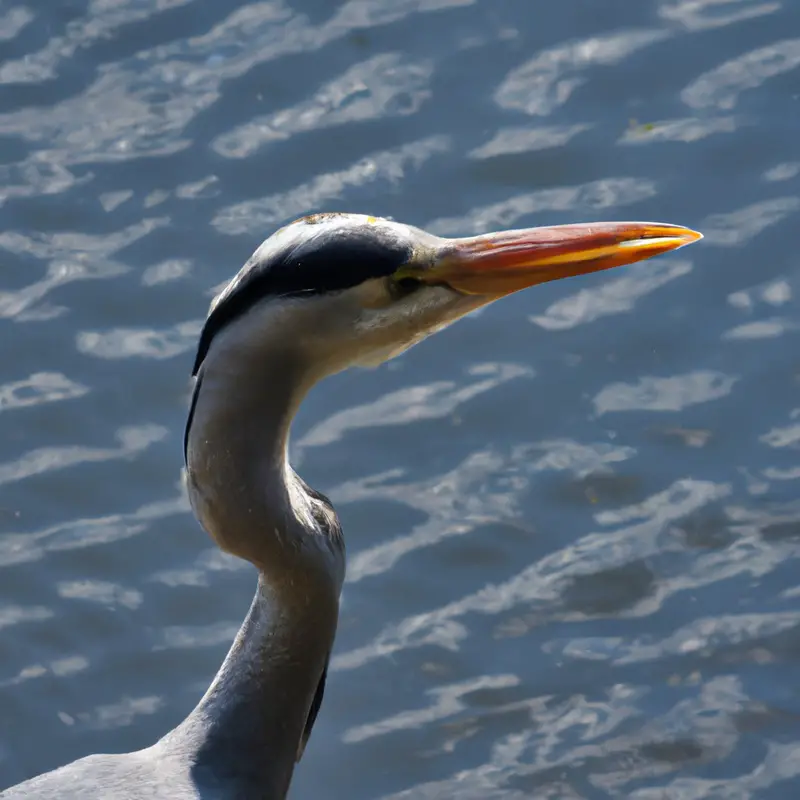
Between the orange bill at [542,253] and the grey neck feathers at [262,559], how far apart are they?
439 mm

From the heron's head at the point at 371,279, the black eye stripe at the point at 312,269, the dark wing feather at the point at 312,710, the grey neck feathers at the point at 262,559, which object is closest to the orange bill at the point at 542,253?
the heron's head at the point at 371,279

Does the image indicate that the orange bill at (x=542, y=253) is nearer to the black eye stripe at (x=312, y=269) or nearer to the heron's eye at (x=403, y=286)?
the heron's eye at (x=403, y=286)

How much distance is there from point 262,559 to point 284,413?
37cm

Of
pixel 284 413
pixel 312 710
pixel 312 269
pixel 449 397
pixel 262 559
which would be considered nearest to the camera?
pixel 312 269

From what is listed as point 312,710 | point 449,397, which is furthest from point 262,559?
point 449,397

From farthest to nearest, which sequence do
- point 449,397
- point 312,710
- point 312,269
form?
point 449,397
point 312,710
point 312,269

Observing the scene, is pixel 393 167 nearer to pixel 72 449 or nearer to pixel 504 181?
pixel 504 181

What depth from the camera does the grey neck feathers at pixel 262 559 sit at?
3656 millimetres

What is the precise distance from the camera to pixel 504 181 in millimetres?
7418

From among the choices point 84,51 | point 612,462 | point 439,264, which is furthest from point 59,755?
point 84,51

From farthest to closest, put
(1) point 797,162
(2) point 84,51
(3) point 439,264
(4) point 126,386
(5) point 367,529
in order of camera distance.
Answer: (2) point 84,51 → (1) point 797,162 → (4) point 126,386 → (5) point 367,529 → (3) point 439,264

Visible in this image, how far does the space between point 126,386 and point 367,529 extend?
1226 millimetres

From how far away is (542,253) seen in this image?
3.85m

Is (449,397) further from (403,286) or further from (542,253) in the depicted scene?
(403,286)
